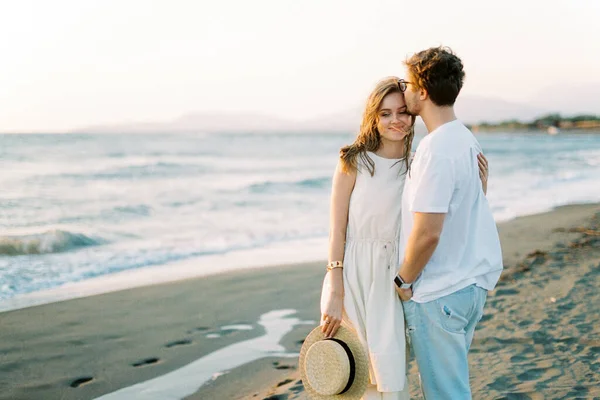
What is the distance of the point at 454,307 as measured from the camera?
255cm

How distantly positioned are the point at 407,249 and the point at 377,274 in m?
0.30

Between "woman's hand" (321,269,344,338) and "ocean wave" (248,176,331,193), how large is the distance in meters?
16.4

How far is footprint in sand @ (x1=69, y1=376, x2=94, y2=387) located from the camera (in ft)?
15.5

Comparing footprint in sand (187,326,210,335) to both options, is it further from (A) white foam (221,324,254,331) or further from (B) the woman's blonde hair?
(B) the woman's blonde hair

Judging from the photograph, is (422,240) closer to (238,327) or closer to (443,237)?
(443,237)

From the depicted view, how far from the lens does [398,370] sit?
2771 millimetres

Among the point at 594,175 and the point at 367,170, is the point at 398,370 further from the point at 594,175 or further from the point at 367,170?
the point at 594,175

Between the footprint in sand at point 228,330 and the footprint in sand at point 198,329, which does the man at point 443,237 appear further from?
the footprint in sand at point 198,329

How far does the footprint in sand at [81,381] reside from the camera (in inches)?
186

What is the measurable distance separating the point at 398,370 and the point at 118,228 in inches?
421

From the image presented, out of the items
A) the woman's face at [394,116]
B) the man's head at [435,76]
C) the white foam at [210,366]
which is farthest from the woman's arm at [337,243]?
the white foam at [210,366]

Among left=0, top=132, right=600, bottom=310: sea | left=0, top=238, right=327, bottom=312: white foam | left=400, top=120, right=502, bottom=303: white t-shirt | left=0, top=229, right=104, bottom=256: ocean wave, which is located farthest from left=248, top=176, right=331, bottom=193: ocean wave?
left=400, top=120, right=502, bottom=303: white t-shirt

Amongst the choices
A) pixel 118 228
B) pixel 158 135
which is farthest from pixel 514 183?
pixel 158 135

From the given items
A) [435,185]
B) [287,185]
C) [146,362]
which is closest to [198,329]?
[146,362]
